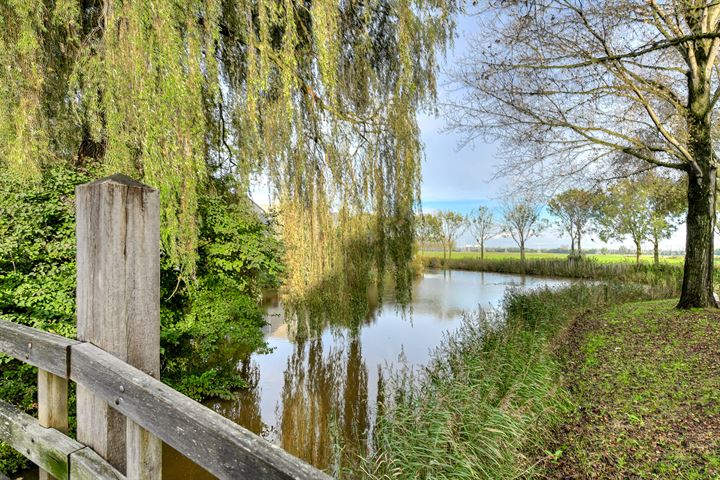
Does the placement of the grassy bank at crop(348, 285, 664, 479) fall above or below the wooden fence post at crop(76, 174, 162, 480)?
below

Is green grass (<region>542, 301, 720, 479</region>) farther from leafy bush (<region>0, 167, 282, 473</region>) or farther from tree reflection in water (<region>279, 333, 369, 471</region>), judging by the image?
leafy bush (<region>0, 167, 282, 473</region>)

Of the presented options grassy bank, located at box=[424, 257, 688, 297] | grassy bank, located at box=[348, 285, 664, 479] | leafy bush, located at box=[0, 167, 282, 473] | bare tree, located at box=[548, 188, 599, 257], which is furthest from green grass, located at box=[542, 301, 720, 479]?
bare tree, located at box=[548, 188, 599, 257]

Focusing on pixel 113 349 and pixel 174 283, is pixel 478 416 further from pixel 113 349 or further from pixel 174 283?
pixel 174 283

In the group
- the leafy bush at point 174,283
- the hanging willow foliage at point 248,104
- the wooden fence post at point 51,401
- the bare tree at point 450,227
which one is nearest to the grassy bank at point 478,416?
the hanging willow foliage at point 248,104

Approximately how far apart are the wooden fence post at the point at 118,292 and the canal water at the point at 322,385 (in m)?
2.06

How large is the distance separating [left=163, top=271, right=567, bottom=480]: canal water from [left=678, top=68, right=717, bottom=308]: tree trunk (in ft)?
14.1

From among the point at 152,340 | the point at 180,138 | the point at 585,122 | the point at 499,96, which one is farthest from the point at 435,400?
the point at 585,122

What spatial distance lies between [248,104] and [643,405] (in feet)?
13.9

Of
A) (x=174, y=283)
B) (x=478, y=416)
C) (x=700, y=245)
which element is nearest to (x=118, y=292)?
(x=478, y=416)

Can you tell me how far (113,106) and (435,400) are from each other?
326 centimetres

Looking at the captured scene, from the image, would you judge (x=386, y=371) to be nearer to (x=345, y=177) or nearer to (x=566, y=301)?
(x=345, y=177)

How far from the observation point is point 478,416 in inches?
112

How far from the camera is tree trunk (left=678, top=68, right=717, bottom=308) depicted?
21.4 ft

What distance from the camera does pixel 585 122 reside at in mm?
7168
